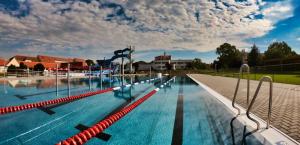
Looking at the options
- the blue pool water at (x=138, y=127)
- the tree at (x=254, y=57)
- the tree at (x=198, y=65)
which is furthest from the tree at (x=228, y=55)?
the blue pool water at (x=138, y=127)

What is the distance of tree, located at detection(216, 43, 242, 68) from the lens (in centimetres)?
6762

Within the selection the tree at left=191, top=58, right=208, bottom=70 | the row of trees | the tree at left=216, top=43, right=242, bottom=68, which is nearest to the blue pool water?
the row of trees

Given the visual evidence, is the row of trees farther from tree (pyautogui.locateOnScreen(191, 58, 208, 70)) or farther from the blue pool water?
the blue pool water

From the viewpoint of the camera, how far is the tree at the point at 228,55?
6762 cm

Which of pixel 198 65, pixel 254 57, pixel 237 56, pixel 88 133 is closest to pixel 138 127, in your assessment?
pixel 88 133

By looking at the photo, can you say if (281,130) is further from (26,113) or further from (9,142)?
(26,113)

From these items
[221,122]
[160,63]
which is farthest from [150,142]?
[160,63]

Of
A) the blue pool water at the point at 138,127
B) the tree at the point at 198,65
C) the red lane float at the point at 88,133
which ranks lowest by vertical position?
the blue pool water at the point at 138,127

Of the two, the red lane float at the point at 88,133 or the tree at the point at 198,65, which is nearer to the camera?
the red lane float at the point at 88,133

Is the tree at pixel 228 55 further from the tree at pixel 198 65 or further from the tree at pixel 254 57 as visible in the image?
the tree at pixel 198 65

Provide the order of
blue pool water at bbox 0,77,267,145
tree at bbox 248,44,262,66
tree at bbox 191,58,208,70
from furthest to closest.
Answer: tree at bbox 191,58,208,70
tree at bbox 248,44,262,66
blue pool water at bbox 0,77,267,145

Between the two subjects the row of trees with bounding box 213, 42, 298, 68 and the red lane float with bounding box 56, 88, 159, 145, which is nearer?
the red lane float with bounding box 56, 88, 159, 145

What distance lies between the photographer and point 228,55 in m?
69.6

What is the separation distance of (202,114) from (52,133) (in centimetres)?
359
